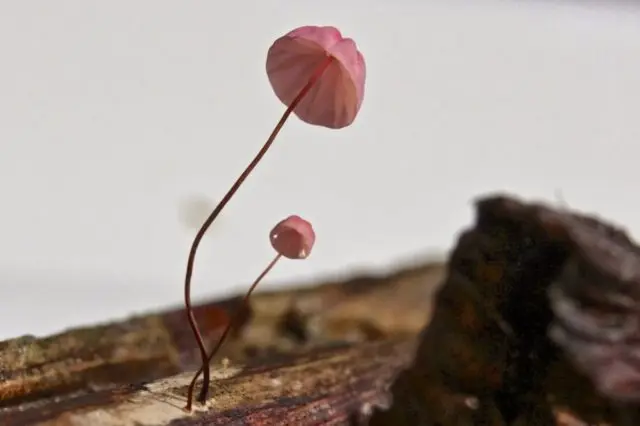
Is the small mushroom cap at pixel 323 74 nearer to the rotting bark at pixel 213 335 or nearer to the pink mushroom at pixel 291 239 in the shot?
the pink mushroom at pixel 291 239

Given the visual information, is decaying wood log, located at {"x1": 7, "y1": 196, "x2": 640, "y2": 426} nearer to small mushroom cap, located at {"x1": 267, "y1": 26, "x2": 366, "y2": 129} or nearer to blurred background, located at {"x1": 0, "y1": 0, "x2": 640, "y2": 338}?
small mushroom cap, located at {"x1": 267, "y1": 26, "x2": 366, "y2": 129}

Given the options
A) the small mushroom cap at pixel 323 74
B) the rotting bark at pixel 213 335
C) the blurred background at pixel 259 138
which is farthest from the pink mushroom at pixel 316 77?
the blurred background at pixel 259 138

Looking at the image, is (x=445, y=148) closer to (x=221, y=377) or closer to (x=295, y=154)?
(x=295, y=154)

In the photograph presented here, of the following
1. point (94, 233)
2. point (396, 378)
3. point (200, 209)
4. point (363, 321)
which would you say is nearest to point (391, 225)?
point (200, 209)

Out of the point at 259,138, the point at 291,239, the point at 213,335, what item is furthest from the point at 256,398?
the point at 259,138

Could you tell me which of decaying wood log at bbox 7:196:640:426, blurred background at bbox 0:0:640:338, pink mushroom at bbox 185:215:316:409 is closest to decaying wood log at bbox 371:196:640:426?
decaying wood log at bbox 7:196:640:426

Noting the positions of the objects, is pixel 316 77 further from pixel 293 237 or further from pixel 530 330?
pixel 530 330
